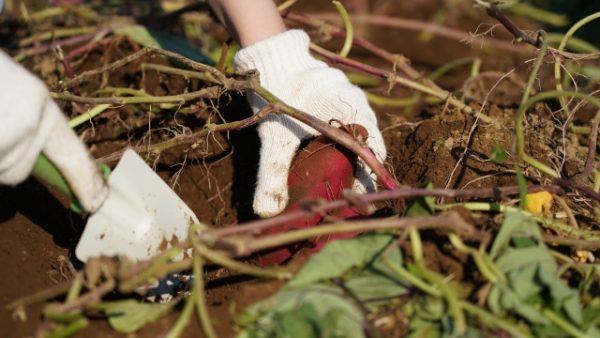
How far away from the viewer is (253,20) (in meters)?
1.64

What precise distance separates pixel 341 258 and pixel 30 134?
1.64 ft

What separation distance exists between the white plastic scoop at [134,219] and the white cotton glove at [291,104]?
0.19 m

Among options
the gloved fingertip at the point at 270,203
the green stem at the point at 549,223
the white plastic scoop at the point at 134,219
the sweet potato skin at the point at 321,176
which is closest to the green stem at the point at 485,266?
the green stem at the point at 549,223

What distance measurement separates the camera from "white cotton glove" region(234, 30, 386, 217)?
1.50m

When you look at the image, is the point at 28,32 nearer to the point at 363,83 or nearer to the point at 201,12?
the point at 201,12

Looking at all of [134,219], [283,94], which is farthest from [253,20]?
[134,219]

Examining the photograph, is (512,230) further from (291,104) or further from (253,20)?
(253,20)

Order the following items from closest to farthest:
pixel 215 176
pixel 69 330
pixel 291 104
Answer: pixel 69 330 < pixel 291 104 < pixel 215 176

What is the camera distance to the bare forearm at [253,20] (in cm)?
164

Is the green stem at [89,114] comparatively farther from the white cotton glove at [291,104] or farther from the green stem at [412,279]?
the green stem at [412,279]

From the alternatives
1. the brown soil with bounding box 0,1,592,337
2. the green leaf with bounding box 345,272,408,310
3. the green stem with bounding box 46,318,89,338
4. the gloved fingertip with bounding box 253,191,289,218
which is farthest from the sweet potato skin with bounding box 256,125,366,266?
the green stem with bounding box 46,318,89,338

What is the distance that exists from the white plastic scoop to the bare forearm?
432 millimetres

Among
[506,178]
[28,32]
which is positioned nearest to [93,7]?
[28,32]

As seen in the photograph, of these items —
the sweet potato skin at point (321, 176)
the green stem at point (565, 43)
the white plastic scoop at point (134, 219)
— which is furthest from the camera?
the green stem at point (565, 43)
